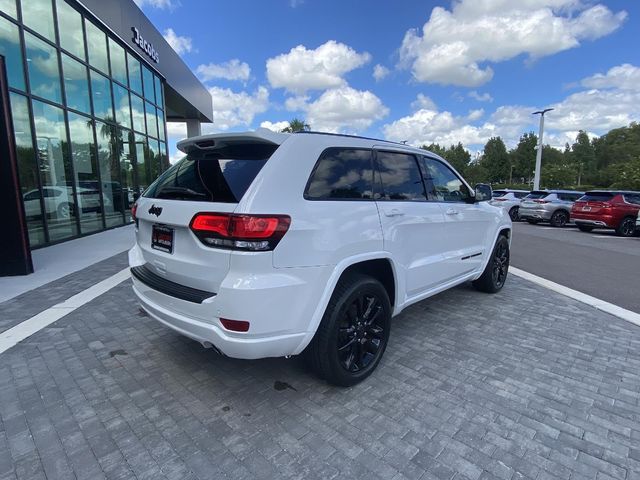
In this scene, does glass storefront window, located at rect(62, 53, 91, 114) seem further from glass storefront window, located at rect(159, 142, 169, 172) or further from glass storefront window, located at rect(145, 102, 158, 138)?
glass storefront window, located at rect(159, 142, 169, 172)

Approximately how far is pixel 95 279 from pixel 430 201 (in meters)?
5.09

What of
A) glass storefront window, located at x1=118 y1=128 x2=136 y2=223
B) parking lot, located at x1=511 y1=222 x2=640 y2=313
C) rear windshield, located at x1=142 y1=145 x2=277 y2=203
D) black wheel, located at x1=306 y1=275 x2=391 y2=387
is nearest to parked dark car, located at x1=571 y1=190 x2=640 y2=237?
parking lot, located at x1=511 y1=222 x2=640 y2=313

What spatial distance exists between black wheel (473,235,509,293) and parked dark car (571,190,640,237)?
10840 millimetres

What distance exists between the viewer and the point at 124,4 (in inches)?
467

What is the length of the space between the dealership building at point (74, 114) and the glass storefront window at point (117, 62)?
0.03 meters

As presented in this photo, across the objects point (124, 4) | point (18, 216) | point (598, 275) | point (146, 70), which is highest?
point (124, 4)

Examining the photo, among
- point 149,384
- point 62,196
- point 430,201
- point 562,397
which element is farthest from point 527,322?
point 62,196

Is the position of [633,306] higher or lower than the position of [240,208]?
lower

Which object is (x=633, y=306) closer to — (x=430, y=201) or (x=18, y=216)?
(x=430, y=201)

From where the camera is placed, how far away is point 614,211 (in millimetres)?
13117

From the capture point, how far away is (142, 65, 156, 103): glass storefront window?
46.9 feet

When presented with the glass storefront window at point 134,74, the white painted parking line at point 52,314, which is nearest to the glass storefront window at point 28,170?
the white painted parking line at point 52,314

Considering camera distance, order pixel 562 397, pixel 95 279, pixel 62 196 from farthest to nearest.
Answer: pixel 62 196, pixel 95 279, pixel 562 397

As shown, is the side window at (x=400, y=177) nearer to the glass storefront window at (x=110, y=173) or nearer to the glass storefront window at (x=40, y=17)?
the glass storefront window at (x=40, y=17)
